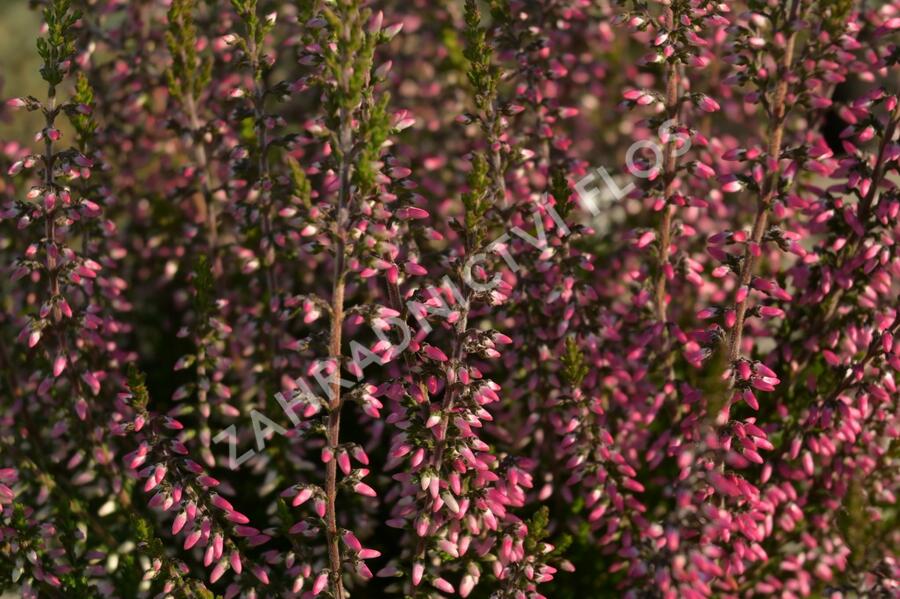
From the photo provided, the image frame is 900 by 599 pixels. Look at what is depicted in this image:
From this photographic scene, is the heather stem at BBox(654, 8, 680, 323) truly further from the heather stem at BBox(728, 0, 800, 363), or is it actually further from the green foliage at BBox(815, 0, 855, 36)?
the green foliage at BBox(815, 0, 855, 36)

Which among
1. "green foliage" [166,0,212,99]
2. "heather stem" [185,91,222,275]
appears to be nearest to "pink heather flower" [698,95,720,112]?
"green foliage" [166,0,212,99]

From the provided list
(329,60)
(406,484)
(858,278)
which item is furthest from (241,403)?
(858,278)

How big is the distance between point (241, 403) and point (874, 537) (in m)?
2.86

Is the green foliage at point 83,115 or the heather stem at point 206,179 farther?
the heather stem at point 206,179

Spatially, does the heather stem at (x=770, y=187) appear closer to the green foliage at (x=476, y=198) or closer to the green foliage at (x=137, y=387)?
the green foliage at (x=476, y=198)

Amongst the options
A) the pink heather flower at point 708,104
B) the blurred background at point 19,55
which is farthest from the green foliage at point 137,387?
the blurred background at point 19,55

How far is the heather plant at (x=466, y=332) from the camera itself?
2721 mm

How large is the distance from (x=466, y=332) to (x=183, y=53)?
1.72m

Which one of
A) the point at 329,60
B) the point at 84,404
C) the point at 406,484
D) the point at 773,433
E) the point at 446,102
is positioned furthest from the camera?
the point at 446,102

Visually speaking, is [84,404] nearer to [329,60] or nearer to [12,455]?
[12,455]

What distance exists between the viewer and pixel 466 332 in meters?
2.73

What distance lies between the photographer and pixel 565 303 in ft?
11.3

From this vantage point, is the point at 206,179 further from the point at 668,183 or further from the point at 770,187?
the point at 770,187

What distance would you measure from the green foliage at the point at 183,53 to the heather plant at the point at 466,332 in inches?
0.8
